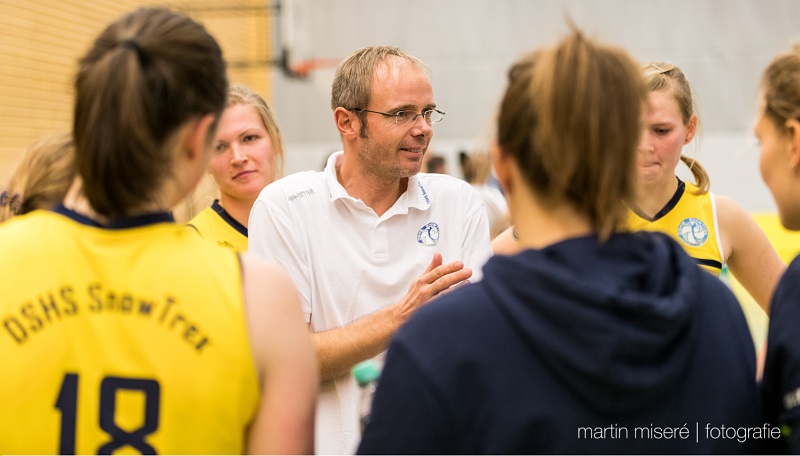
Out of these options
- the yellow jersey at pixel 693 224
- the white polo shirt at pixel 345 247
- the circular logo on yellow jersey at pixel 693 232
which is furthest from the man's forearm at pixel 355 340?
the circular logo on yellow jersey at pixel 693 232

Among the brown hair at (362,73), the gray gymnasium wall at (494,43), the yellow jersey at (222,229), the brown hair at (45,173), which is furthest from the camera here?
the gray gymnasium wall at (494,43)

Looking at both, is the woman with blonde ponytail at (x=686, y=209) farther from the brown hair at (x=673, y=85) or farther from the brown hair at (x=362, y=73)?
the brown hair at (x=362, y=73)

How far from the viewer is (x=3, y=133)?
8.62m

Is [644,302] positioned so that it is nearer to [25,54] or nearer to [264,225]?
[264,225]

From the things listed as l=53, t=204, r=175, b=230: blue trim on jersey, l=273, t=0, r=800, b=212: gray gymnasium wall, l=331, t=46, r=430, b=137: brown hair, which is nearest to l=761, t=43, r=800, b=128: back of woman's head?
l=53, t=204, r=175, b=230: blue trim on jersey

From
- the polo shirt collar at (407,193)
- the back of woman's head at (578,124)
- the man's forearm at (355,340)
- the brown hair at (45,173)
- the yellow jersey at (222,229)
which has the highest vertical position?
the back of woman's head at (578,124)

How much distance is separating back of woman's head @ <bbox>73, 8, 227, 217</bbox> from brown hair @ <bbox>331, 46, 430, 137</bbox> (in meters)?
1.61

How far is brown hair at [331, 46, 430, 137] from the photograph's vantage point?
10.2 ft

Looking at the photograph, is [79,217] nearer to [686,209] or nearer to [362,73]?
[362,73]

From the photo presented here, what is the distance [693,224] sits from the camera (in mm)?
2887

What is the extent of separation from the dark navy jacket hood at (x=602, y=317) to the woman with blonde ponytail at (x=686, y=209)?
1471mm

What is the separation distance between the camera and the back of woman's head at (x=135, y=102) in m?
1.42

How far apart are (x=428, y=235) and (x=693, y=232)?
3.16 feet

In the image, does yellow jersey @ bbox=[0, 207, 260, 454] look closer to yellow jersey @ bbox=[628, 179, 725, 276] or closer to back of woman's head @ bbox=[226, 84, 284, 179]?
yellow jersey @ bbox=[628, 179, 725, 276]
